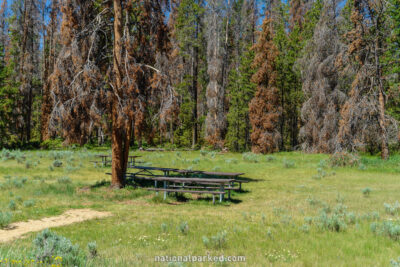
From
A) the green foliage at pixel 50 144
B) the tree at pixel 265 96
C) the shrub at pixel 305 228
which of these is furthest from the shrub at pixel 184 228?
the green foliage at pixel 50 144

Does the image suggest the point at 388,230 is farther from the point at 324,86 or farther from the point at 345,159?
the point at 324,86

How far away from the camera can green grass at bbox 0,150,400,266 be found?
5520mm

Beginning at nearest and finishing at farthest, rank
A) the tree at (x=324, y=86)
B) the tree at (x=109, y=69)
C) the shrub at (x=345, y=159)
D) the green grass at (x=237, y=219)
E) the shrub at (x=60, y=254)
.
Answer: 1. the shrub at (x=60, y=254)
2. the green grass at (x=237, y=219)
3. the tree at (x=109, y=69)
4. the shrub at (x=345, y=159)
5. the tree at (x=324, y=86)

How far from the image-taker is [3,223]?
754 centimetres

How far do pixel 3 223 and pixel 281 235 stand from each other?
6079mm

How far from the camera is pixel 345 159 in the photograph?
1892 centimetres

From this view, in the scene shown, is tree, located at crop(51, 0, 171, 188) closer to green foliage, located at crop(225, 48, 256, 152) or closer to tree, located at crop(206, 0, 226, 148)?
tree, located at crop(206, 0, 226, 148)

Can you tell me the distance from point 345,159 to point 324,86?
40.2ft

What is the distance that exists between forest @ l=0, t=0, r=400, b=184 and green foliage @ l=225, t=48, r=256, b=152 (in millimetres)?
146

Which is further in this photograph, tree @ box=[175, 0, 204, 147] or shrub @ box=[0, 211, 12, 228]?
tree @ box=[175, 0, 204, 147]

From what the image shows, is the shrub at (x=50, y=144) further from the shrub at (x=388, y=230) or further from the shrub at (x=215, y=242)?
the shrub at (x=388, y=230)

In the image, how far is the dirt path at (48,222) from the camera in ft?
22.9

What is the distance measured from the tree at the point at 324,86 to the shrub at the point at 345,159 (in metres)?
9.93

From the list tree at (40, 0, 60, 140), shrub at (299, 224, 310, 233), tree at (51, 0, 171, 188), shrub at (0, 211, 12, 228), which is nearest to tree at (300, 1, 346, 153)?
tree at (51, 0, 171, 188)
